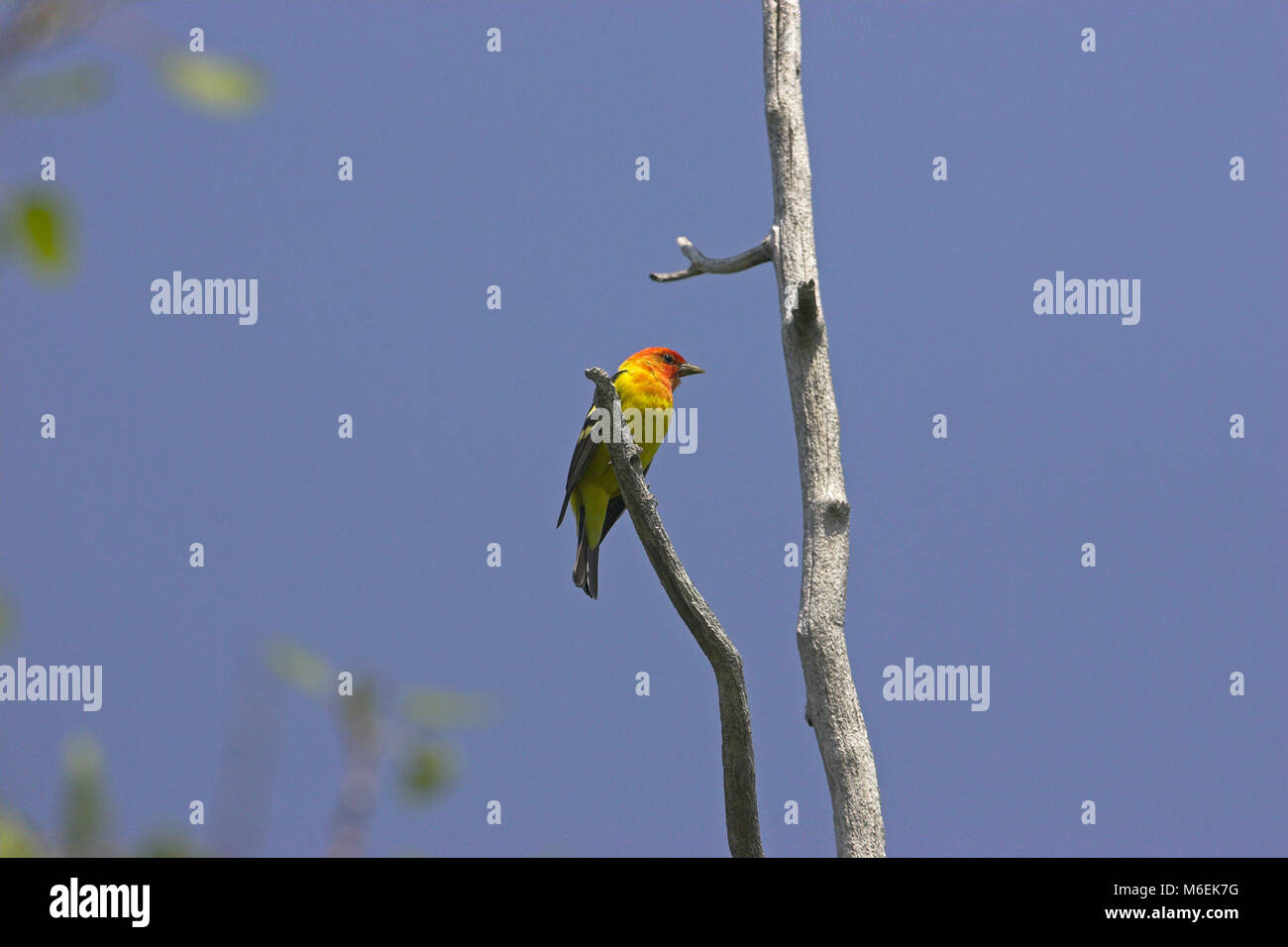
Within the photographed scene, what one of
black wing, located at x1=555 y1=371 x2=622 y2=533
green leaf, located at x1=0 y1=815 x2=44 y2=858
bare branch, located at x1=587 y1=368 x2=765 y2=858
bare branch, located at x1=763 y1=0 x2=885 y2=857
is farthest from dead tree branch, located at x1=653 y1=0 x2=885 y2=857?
green leaf, located at x1=0 y1=815 x2=44 y2=858

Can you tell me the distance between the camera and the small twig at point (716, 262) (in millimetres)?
5305

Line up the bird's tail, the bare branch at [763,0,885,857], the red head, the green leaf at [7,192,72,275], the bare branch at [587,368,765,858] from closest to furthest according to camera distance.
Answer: the green leaf at [7,192,72,275] → the bare branch at [587,368,765,858] → the bare branch at [763,0,885,857] → the bird's tail → the red head

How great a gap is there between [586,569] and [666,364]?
1.37m

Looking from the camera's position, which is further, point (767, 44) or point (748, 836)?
point (767, 44)

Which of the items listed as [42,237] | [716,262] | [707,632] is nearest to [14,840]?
[42,237]

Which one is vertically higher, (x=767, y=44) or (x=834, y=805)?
(x=767, y=44)

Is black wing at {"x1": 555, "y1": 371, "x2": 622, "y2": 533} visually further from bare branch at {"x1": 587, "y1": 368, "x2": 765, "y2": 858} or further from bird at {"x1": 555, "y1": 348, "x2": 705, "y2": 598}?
bare branch at {"x1": 587, "y1": 368, "x2": 765, "y2": 858}

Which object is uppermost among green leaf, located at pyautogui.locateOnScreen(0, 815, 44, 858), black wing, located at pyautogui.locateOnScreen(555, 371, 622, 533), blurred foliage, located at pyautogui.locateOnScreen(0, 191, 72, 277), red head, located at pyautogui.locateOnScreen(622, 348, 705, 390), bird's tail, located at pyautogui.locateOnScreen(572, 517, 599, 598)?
red head, located at pyautogui.locateOnScreen(622, 348, 705, 390)

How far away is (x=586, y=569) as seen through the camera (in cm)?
622

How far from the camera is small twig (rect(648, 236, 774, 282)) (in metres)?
5.30
